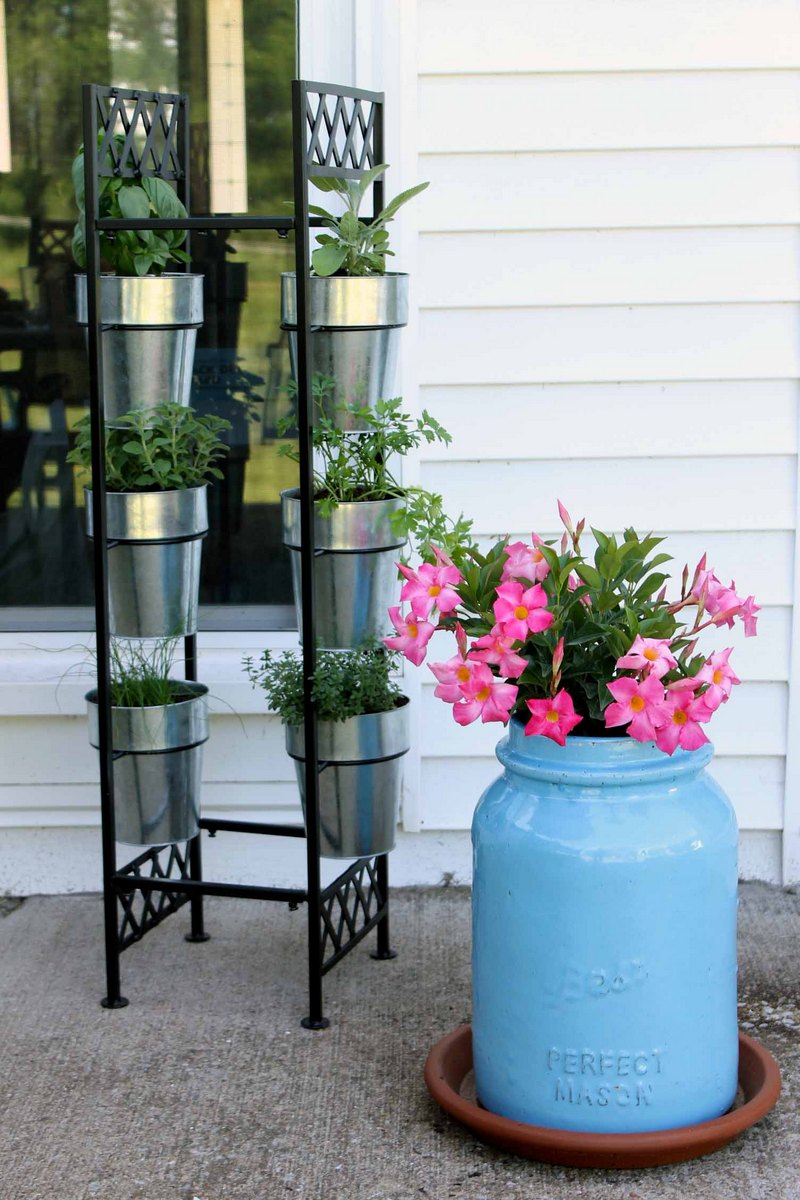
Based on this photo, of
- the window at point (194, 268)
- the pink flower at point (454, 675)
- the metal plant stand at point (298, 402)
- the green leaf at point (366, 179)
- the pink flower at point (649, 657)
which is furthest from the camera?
the window at point (194, 268)

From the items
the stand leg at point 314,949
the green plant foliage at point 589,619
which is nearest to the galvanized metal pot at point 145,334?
the green plant foliage at point 589,619

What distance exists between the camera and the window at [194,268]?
11.1 feet

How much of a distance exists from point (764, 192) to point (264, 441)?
50.8 inches

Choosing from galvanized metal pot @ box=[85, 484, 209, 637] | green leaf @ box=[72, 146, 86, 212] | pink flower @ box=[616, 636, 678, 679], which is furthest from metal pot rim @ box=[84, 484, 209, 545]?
pink flower @ box=[616, 636, 678, 679]

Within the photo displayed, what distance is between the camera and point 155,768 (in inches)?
117

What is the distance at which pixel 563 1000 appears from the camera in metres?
2.29

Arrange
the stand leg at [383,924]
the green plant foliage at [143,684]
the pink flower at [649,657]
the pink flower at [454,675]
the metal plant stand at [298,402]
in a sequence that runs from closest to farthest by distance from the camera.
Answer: the pink flower at [649,657], the pink flower at [454,675], the metal plant stand at [298,402], the green plant foliage at [143,684], the stand leg at [383,924]

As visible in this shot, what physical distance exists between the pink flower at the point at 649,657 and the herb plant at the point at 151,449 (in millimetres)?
1079

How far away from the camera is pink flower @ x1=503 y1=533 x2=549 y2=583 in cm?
233

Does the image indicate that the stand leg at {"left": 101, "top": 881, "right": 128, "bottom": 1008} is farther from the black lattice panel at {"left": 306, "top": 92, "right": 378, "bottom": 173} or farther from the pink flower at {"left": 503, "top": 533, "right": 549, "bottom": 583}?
the black lattice panel at {"left": 306, "top": 92, "right": 378, "bottom": 173}

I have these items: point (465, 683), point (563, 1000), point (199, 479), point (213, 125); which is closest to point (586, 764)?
point (465, 683)

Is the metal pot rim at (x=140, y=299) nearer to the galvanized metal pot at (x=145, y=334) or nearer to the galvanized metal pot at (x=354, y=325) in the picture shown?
the galvanized metal pot at (x=145, y=334)

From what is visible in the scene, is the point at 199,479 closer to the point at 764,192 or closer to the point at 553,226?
the point at 553,226

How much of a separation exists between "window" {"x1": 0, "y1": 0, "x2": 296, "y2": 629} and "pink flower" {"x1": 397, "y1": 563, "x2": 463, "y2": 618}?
1209 millimetres
